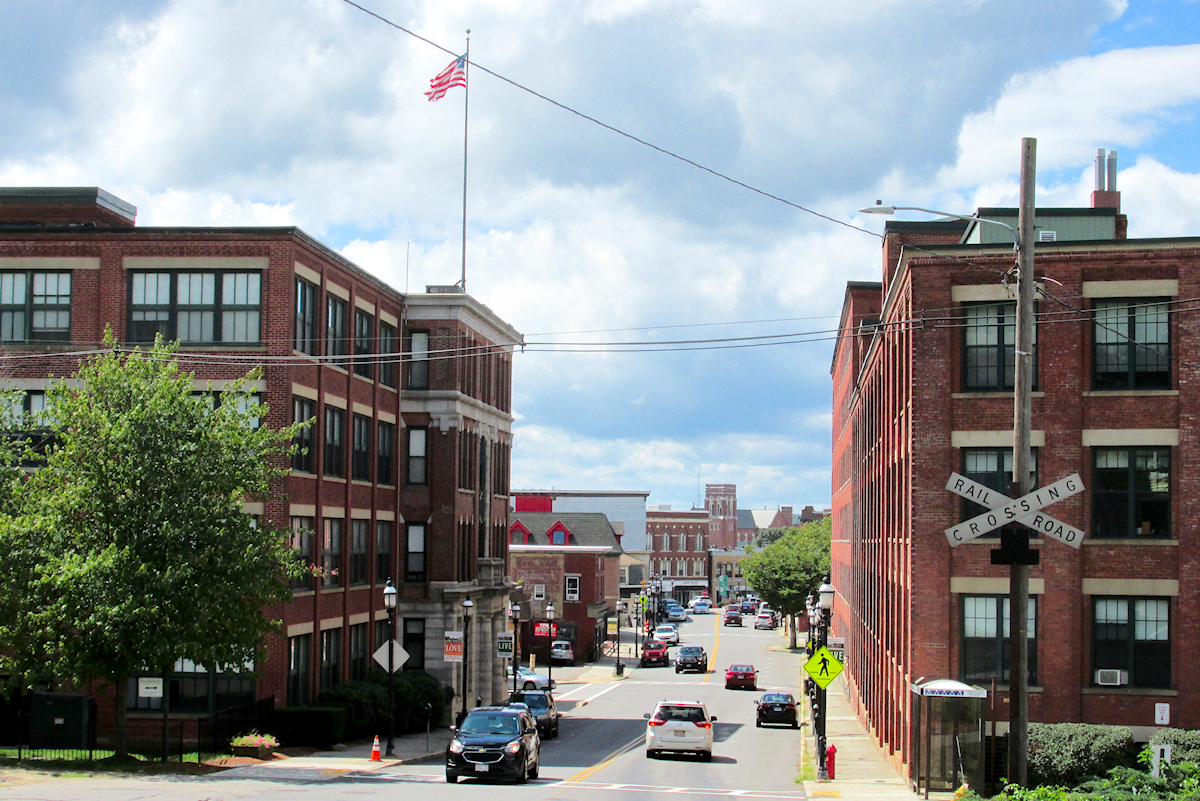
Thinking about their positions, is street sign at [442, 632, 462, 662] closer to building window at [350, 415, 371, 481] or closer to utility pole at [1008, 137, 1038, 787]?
building window at [350, 415, 371, 481]

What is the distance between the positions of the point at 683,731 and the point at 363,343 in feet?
56.7

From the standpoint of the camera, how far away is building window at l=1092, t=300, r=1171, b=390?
→ 27250 mm

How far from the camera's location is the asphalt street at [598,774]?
73.9 feet

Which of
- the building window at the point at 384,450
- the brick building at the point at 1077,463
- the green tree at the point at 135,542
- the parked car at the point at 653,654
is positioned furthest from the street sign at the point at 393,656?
the parked car at the point at 653,654

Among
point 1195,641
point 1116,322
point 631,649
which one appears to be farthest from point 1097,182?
point 631,649

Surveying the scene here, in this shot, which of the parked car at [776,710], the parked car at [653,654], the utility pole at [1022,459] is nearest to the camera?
the utility pole at [1022,459]

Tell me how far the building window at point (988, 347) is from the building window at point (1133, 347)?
145 centimetres

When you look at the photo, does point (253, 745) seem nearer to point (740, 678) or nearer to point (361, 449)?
point (361, 449)

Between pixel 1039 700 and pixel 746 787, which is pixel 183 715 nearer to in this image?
pixel 746 787

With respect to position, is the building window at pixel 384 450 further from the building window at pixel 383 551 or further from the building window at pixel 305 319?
the building window at pixel 305 319

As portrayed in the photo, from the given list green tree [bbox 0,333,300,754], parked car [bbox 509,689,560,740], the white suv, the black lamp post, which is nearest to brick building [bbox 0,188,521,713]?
green tree [bbox 0,333,300,754]

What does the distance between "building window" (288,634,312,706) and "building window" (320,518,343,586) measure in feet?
6.93

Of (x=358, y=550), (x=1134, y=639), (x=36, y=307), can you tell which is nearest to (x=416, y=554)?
(x=358, y=550)

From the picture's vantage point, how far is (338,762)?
31.7m
